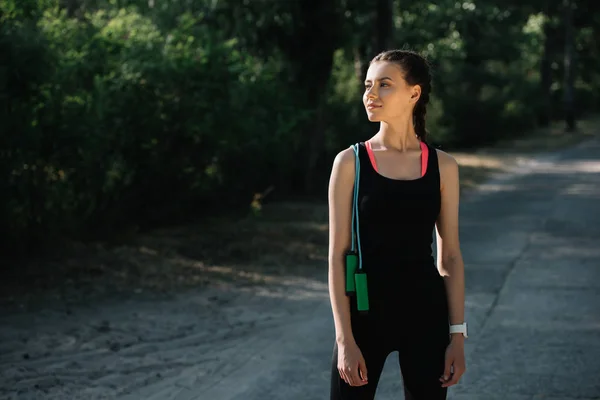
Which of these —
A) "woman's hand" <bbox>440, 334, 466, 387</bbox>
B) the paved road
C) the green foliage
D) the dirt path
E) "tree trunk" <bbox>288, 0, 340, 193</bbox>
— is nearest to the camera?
"woman's hand" <bbox>440, 334, 466, 387</bbox>

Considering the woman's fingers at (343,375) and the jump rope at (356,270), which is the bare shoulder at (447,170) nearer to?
the jump rope at (356,270)

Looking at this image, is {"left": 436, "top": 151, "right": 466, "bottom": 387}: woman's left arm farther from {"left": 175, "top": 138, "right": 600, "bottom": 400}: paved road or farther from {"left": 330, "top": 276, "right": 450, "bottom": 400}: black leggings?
{"left": 175, "top": 138, "right": 600, "bottom": 400}: paved road

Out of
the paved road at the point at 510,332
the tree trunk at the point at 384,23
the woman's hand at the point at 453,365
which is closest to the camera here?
the woman's hand at the point at 453,365

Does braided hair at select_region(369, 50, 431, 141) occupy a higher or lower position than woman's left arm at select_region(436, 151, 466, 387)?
higher

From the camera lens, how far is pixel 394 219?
10.2ft

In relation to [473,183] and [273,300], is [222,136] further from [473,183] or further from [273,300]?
[473,183]

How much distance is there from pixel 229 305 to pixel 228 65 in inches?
181

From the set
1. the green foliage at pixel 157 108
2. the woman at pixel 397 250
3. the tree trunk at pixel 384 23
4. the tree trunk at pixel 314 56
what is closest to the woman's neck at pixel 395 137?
the woman at pixel 397 250

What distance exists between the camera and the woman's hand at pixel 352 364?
10.1 ft

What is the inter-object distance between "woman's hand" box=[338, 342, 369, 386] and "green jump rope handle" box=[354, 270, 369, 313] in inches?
4.7

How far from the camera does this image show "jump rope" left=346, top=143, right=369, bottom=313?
308 centimetres

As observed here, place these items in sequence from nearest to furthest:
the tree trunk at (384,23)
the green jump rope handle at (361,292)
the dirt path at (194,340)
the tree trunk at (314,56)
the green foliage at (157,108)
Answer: the green jump rope handle at (361,292), the dirt path at (194,340), the green foliage at (157,108), the tree trunk at (314,56), the tree trunk at (384,23)

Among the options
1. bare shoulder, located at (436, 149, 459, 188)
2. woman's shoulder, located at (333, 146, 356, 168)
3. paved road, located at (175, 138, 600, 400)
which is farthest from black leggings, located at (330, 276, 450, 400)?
paved road, located at (175, 138, 600, 400)

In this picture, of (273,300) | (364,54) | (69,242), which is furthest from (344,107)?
(273,300)
